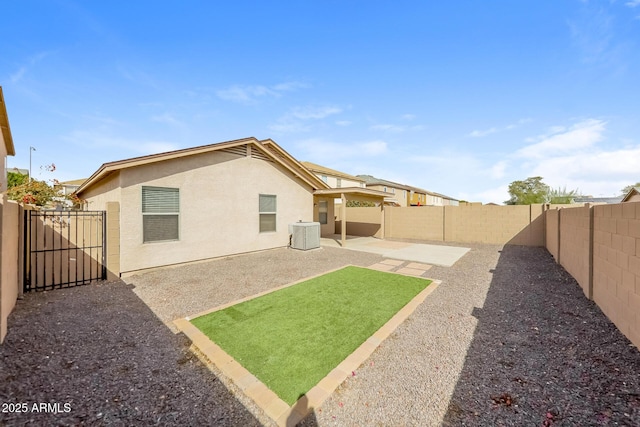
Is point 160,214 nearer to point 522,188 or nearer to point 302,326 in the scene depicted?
point 302,326

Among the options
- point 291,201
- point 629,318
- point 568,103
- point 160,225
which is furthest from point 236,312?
point 568,103

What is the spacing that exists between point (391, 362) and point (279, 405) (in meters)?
1.55

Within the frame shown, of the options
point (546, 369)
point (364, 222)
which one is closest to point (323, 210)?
point (364, 222)

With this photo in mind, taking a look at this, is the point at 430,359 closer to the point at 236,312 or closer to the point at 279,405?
the point at 279,405

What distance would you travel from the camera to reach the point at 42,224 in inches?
239

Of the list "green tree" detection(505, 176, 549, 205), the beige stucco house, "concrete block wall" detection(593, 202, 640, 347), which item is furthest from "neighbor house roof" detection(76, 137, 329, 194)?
"green tree" detection(505, 176, 549, 205)

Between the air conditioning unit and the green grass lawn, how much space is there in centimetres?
490

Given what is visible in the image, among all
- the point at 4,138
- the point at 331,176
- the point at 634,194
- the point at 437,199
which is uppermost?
the point at 331,176

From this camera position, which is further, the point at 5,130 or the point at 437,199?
the point at 437,199

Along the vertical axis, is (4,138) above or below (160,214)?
above

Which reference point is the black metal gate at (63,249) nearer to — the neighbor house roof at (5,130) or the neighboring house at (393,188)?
the neighbor house roof at (5,130)

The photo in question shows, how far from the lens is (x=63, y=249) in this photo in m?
6.38

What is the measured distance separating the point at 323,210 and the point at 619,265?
14.0m

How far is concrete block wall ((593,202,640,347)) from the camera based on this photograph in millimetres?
3451
